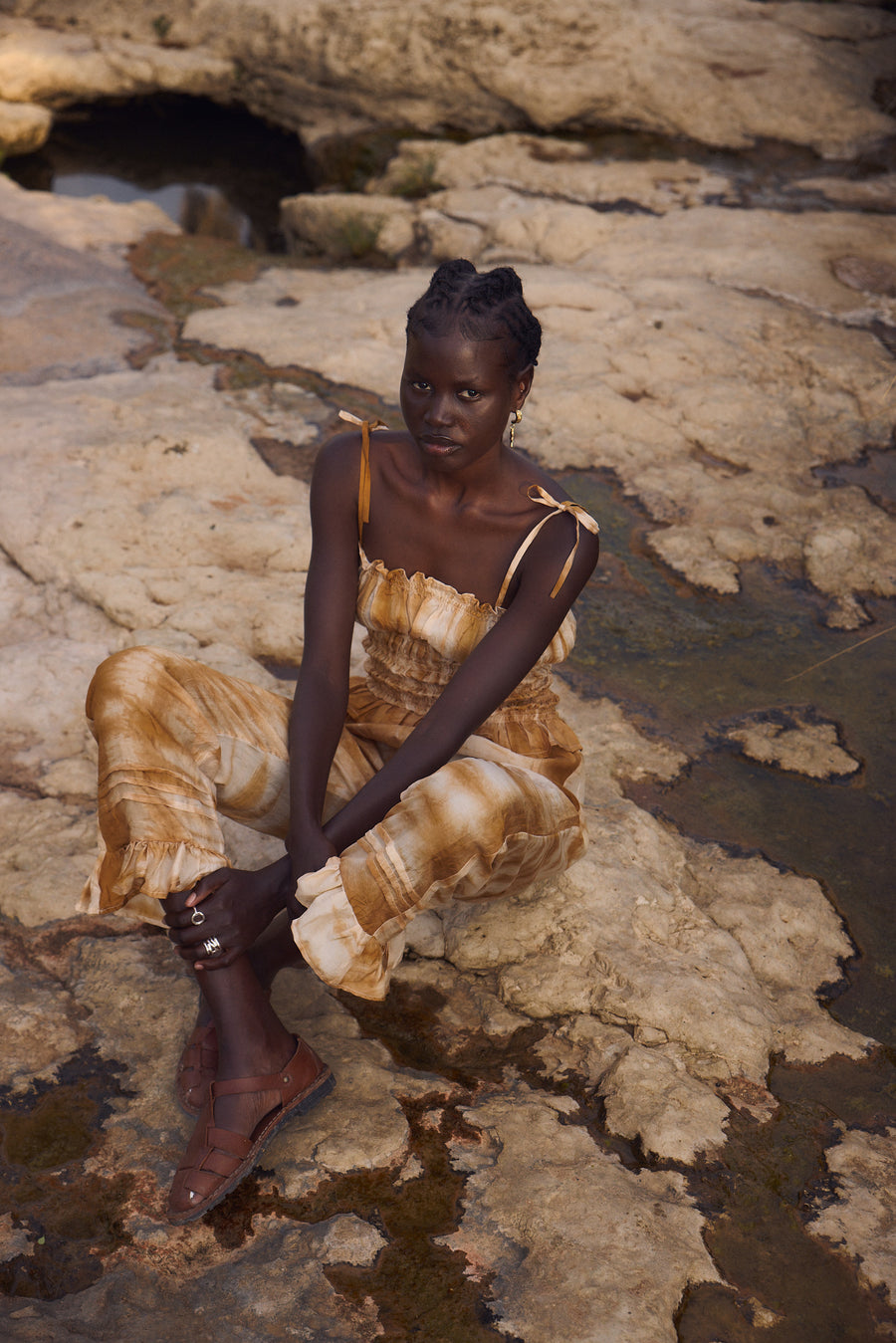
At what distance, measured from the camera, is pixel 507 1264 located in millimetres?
1559

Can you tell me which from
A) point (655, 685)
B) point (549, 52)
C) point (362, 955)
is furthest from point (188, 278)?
point (362, 955)

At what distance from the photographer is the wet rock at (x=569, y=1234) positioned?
147cm

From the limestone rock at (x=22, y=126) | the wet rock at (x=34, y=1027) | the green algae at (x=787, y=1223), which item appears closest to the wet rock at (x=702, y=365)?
the green algae at (x=787, y=1223)

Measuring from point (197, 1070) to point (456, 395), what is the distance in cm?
125

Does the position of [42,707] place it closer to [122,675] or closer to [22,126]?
[122,675]

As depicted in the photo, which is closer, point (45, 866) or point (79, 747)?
point (45, 866)

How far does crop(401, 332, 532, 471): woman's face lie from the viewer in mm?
1859

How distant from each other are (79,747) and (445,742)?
109cm

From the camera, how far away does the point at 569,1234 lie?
1.58 metres

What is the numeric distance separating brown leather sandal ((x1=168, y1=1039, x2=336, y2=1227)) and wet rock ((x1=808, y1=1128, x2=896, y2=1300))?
827mm

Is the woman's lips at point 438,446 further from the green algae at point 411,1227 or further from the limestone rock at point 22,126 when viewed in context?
the limestone rock at point 22,126

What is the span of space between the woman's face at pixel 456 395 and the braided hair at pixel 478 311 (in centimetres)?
2

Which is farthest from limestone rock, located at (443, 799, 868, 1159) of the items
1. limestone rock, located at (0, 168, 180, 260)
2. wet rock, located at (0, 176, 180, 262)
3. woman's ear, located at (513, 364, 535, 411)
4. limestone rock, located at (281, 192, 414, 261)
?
limestone rock, located at (281, 192, 414, 261)

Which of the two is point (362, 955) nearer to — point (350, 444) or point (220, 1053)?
point (220, 1053)
